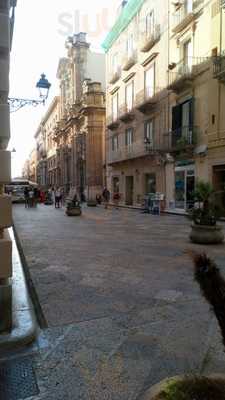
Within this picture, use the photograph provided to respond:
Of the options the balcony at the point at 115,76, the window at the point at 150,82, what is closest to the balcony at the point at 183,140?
the window at the point at 150,82

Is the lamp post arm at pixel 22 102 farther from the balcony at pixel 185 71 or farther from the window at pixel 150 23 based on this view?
the window at pixel 150 23

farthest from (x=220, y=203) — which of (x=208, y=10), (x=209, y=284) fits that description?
(x=208, y=10)

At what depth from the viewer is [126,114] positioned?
87.4ft

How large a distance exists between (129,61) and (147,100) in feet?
16.6

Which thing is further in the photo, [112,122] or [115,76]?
A: [112,122]

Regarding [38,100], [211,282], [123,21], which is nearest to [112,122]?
[123,21]

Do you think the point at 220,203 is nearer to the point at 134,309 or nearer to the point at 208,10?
the point at 134,309

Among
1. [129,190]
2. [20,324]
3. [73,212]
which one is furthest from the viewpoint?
[129,190]

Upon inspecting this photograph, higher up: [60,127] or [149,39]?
[149,39]

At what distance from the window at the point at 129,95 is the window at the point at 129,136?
1589 millimetres

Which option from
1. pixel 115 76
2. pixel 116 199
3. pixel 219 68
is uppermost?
pixel 115 76

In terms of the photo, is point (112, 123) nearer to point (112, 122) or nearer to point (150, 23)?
point (112, 122)

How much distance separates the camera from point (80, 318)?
385cm

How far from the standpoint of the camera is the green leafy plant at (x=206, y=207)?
850cm
